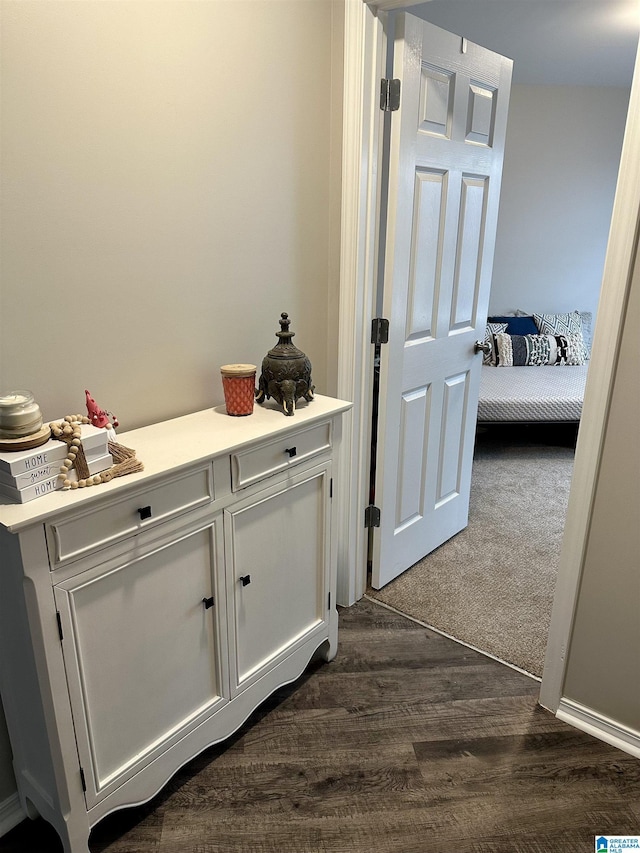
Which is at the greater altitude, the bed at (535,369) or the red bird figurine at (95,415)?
the red bird figurine at (95,415)

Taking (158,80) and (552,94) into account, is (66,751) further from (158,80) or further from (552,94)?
(552,94)

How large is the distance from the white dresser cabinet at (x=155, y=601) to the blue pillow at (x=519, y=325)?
138 inches

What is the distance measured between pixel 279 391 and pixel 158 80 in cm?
84

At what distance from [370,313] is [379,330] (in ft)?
0.27

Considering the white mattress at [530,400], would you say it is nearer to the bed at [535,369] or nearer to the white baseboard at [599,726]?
the bed at [535,369]

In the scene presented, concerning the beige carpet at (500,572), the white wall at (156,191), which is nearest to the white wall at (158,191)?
the white wall at (156,191)

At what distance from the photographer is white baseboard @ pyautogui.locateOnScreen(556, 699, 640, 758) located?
175 centimetres

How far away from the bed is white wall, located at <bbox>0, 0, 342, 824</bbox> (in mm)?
2299

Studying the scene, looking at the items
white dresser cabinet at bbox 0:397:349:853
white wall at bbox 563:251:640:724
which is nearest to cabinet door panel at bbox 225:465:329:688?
white dresser cabinet at bbox 0:397:349:853

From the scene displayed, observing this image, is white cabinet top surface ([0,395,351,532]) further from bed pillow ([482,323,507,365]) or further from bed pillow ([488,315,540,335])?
bed pillow ([488,315,540,335])

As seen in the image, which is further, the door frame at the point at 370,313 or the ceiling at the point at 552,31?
the ceiling at the point at 552,31

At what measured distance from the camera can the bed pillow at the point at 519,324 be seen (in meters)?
4.88

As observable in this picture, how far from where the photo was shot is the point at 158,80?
148 centimetres

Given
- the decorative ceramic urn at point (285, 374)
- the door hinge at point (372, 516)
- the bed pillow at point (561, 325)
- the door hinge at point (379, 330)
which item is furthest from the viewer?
the bed pillow at point (561, 325)
